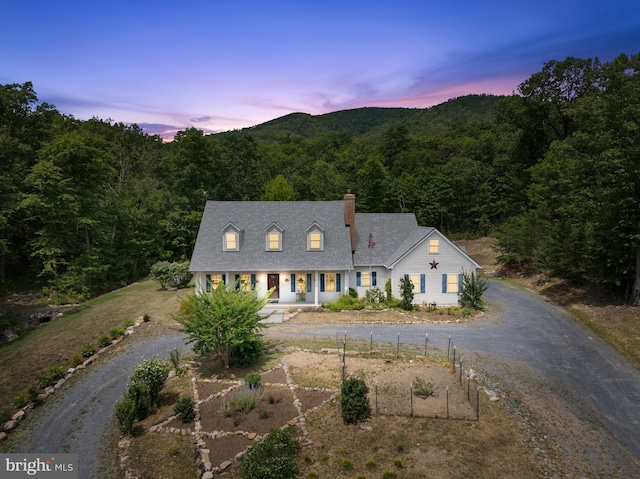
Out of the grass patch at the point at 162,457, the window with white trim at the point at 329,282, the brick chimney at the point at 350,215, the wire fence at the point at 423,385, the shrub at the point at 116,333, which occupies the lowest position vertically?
the grass patch at the point at 162,457

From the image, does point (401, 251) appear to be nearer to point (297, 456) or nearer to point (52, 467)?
point (297, 456)

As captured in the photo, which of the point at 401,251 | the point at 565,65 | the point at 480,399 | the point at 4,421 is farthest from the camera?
the point at 565,65

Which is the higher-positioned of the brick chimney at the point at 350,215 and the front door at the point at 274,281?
the brick chimney at the point at 350,215

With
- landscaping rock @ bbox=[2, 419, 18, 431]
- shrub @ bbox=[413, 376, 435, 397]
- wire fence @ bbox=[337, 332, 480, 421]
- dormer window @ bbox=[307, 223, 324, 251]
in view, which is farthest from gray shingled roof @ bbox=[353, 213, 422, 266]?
landscaping rock @ bbox=[2, 419, 18, 431]

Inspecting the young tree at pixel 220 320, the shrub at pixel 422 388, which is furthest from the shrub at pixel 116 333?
the shrub at pixel 422 388

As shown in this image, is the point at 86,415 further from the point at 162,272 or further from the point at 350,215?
the point at 350,215

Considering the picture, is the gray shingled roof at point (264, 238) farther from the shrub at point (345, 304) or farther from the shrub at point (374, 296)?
the shrub at point (374, 296)

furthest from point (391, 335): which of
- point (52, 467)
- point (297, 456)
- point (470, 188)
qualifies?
point (470, 188)
